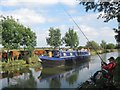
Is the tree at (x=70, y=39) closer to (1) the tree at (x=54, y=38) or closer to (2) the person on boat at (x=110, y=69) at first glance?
(1) the tree at (x=54, y=38)

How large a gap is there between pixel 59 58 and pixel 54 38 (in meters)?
16.1

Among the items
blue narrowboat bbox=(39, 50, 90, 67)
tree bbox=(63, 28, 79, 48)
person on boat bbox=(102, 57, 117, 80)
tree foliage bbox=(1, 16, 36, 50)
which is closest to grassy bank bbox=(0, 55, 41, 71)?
blue narrowboat bbox=(39, 50, 90, 67)

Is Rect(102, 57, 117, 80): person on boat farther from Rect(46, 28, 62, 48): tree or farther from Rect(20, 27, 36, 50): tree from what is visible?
Rect(46, 28, 62, 48): tree

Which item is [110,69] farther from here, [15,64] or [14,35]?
[14,35]

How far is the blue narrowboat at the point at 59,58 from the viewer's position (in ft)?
115

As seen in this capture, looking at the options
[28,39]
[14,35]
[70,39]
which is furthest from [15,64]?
[70,39]

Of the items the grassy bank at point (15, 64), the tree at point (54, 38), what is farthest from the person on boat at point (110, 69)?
the tree at point (54, 38)

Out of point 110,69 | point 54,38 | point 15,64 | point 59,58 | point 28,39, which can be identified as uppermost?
point 54,38

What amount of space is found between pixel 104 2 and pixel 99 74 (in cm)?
337

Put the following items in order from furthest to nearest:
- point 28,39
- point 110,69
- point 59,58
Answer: point 28,39 < point 59,58 < point 110,69

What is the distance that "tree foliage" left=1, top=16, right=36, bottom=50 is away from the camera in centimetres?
3376

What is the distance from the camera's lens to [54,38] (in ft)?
172

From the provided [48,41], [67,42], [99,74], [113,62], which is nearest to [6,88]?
[99,74]

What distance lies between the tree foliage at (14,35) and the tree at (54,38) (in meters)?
14.1
